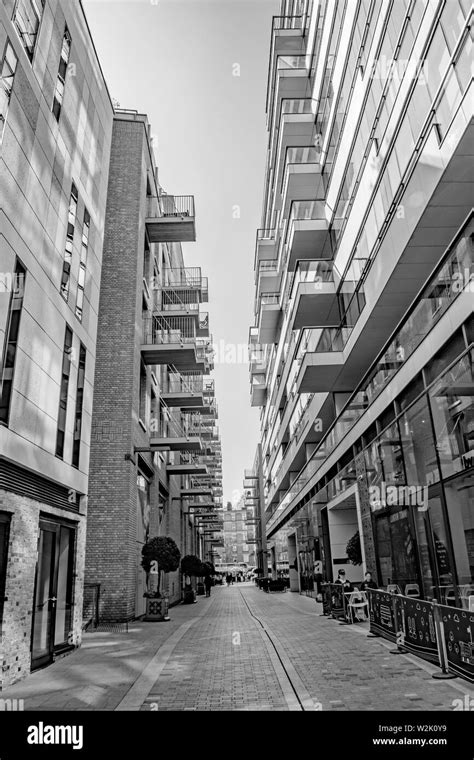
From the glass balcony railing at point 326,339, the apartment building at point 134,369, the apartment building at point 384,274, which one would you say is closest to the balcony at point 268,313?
the apartment building at point 384,274

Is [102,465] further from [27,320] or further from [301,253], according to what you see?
[301,253]

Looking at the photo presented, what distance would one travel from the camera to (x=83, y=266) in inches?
547

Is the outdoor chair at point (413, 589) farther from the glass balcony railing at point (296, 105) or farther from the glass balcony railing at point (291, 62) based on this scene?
the glass balcony railing at point (291, 62)

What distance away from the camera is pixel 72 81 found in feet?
44.7

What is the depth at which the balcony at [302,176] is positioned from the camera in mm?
24531

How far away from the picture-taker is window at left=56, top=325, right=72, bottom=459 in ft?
38.3

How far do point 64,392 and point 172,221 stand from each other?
1364 cm

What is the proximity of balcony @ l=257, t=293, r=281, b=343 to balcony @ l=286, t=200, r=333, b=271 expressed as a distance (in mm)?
12091

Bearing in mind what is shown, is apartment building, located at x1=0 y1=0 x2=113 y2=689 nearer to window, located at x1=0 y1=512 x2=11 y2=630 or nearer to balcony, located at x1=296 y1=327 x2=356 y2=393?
window, located at x1=0 y1=512 x2=11 y2=630

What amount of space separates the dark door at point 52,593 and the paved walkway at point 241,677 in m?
0.41

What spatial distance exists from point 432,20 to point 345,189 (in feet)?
28.6

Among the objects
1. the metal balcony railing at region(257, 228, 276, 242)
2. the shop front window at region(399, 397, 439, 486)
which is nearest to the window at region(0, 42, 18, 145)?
the shop front window at region(399, 397, 439, 486)

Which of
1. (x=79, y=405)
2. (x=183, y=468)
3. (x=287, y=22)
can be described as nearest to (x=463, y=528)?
(x=79, y=405)
